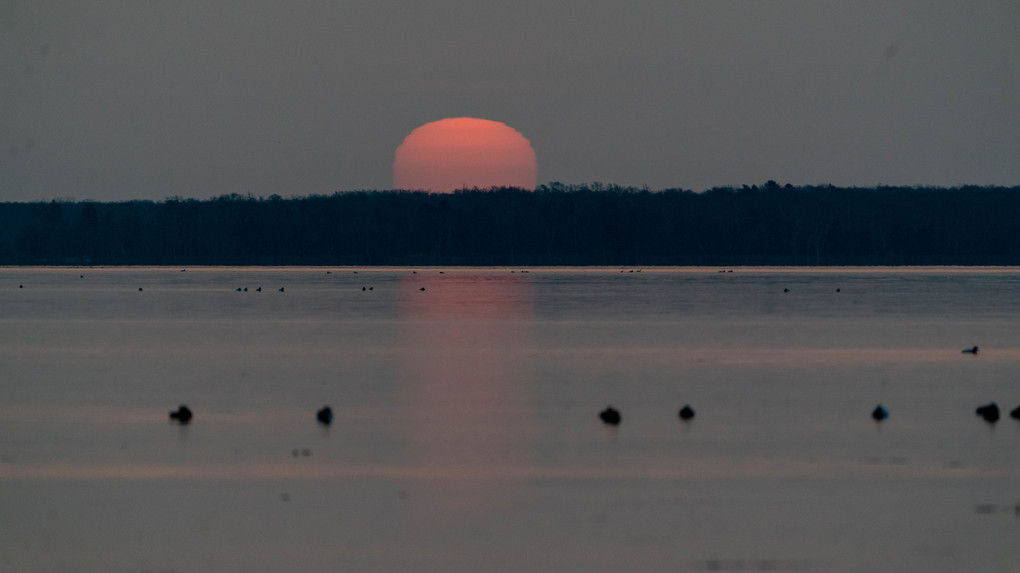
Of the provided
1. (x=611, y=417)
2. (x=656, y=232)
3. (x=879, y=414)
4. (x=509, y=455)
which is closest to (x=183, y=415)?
(x=509, y=455)

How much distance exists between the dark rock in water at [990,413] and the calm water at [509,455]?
429 mm

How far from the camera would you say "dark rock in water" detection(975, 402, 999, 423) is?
20562 millimetres

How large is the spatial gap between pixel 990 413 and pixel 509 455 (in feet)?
26.1

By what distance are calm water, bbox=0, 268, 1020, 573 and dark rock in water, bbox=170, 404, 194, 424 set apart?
0.37 meters

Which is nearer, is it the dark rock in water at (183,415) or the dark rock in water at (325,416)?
the dark rock in water at (325,416)

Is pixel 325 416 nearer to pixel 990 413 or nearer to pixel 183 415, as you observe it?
pixel 183 415

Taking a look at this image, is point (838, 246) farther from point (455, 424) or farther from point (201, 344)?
point (455, 424)

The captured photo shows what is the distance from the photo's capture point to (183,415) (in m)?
20.6

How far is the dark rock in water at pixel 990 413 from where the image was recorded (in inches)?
810

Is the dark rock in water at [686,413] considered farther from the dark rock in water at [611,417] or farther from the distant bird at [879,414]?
the distant bird at [879,414]

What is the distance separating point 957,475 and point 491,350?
19.0 metres

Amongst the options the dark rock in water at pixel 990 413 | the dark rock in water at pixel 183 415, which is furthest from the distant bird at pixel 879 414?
the dark rock in water at pixel 183 415

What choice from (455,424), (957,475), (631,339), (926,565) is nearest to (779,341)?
(631,339)

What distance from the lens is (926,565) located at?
11.7m
